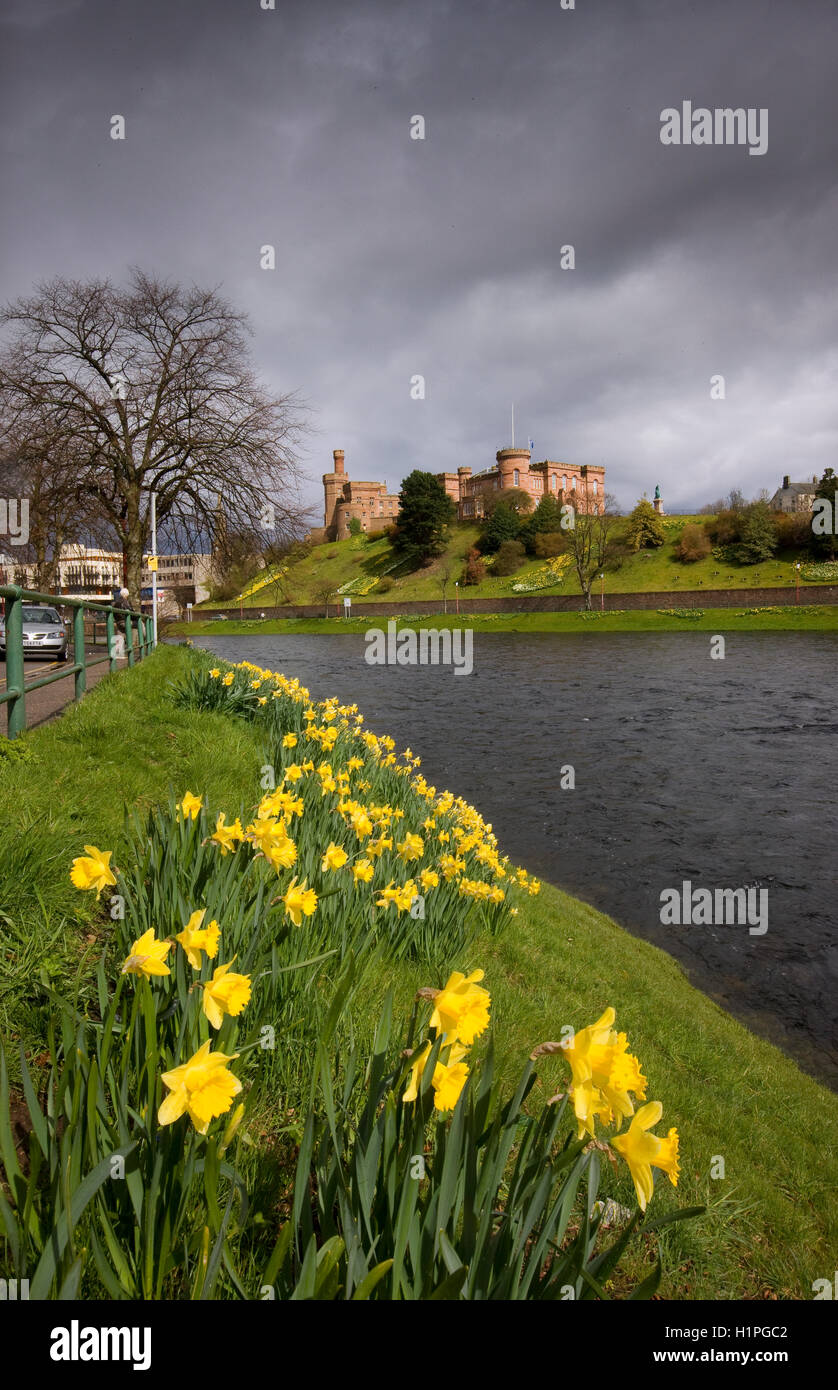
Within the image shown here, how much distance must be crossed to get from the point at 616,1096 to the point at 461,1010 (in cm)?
30

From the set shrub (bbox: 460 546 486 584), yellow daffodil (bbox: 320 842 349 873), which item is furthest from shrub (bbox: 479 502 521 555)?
yellow daffodil (bbox: 320 842 349 873)

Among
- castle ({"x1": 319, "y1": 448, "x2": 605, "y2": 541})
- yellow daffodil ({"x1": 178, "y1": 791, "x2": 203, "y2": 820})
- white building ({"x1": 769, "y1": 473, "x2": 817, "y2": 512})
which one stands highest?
castle ({"x1": 319, "y1": 448, "x2": 605, "y2": 541})

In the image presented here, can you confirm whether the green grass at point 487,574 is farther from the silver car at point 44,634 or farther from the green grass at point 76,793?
the green grass at point 76,793

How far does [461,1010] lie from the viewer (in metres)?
1.36

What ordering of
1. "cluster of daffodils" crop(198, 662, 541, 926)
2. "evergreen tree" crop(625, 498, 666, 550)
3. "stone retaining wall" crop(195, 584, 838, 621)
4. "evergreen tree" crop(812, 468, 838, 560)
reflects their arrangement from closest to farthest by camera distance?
"cluster of daffodils" crop(198, 662, 541, 926) → "stone retaining wall" crop(195, 584, 838, 621) → "evergreen tree" crop(812, 468, 838, 560) → "evergreen tree" crop(625, 498, 666, 550)

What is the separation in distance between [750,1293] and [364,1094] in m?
1.58

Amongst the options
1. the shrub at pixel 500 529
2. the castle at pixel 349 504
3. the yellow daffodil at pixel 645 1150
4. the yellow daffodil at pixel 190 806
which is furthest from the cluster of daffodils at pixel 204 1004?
the castle at pixel 349 504

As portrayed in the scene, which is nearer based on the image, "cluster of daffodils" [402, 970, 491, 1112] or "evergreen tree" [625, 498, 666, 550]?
"cluster of daffodils" [402, 970, 491, 1112]

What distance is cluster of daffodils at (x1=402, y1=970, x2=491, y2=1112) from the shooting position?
1.35 metres

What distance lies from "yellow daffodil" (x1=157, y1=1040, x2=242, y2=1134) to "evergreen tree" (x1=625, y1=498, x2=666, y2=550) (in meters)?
71.3

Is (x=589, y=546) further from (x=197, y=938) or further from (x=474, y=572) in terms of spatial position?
(x=197, y=938)

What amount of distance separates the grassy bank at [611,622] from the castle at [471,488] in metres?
26.9

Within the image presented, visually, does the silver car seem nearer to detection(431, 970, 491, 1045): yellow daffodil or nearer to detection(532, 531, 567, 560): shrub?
detection(431, 970, 491, 1045): yellow daffodil

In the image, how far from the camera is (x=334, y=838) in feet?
13.1
